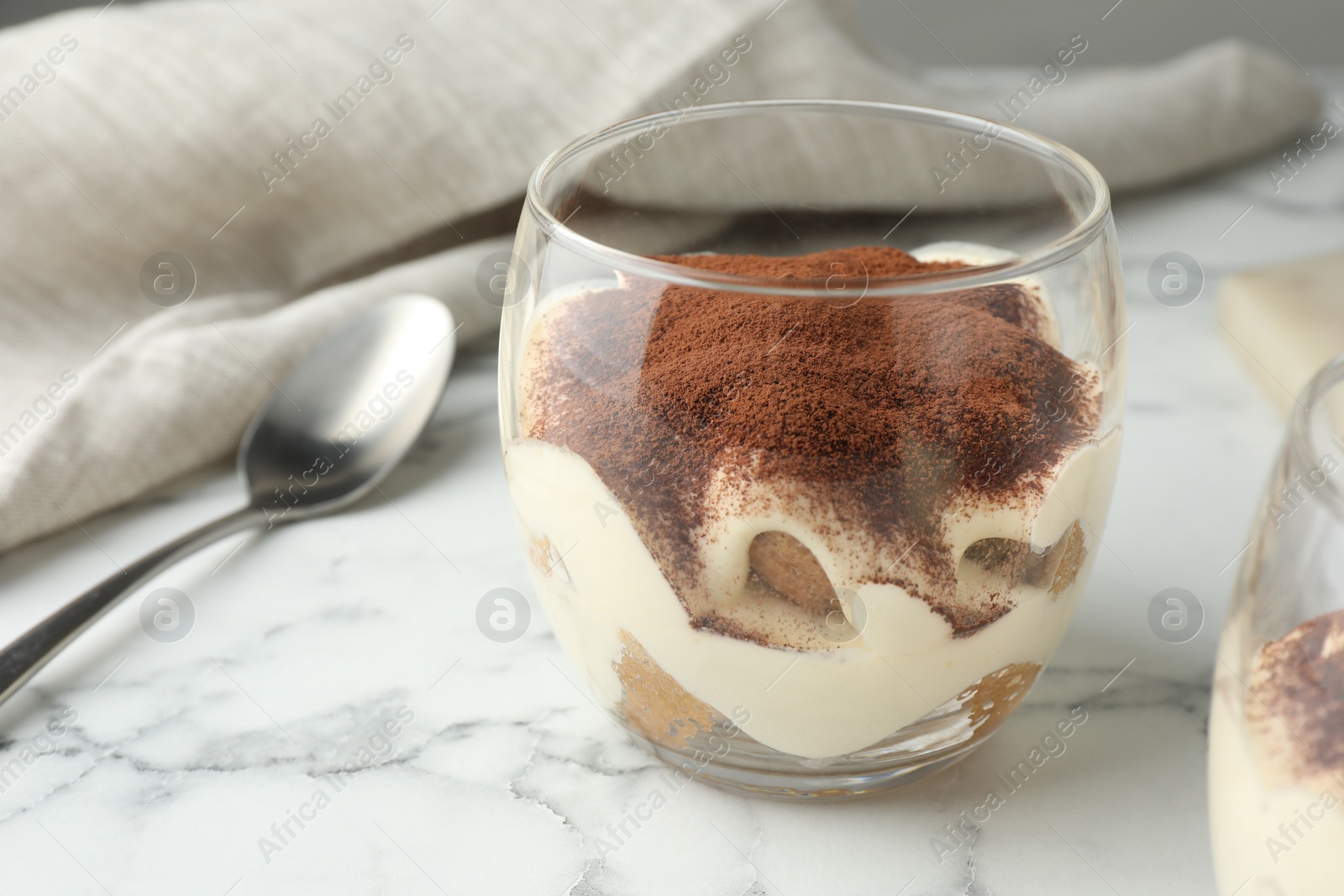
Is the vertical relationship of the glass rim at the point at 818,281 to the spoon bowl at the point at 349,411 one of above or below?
above

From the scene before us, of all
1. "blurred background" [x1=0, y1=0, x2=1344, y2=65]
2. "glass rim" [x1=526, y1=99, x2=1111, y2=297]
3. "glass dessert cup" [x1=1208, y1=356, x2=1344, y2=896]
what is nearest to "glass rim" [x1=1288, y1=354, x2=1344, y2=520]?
"glass dessert cup" [x1=1208, y1=356, x2=1344, y2=896]

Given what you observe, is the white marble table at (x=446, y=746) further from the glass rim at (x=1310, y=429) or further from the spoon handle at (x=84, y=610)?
the glass rim at (x=1310, y=429)

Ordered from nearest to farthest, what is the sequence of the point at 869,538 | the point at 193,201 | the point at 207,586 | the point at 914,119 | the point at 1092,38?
the point at 869,538, the point at 914,119, the point at 207,586, the point at 193,201, the point at 1092,38

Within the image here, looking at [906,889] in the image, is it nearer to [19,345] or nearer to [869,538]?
[869,538]

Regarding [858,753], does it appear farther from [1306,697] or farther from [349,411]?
[349,411]

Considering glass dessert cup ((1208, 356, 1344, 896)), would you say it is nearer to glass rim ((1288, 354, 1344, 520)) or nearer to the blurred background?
glass rim ((1288, 354, 1344, 520))

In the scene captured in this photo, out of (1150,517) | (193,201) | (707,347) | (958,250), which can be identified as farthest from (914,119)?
(193,201)

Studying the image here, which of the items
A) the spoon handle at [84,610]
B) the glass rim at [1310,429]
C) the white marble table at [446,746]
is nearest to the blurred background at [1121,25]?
the white marble table at [446,746]
